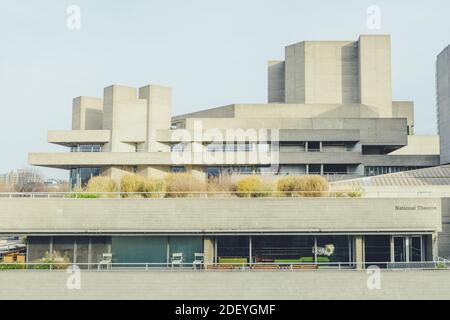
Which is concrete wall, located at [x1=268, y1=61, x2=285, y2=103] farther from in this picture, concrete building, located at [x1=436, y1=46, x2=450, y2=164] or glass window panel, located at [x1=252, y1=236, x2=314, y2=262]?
glass window panel, located at [x1=252, y1=236, x2=314, y2=262]

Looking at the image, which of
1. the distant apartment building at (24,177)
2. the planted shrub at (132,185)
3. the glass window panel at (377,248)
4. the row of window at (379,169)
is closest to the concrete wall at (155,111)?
the row of window at (379,169)

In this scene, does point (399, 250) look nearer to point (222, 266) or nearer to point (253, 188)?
point (253, 188)

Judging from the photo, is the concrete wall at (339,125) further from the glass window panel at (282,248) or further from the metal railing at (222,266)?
the metal railing at (222,266)

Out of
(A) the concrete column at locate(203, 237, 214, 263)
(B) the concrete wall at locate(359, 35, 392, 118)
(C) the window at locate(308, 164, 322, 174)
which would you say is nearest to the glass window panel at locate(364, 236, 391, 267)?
(A) the concrete column at locate(203, 237, 214, 263)

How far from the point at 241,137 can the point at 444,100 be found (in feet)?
70.4

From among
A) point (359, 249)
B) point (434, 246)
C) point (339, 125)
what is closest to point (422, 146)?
point (339, 125)

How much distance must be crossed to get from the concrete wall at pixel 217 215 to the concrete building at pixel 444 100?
24388 millimetres

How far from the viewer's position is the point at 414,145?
206 feet

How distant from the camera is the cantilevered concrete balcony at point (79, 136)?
166 feet

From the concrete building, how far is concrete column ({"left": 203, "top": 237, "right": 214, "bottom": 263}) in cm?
3122

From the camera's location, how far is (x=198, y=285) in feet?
61.9
